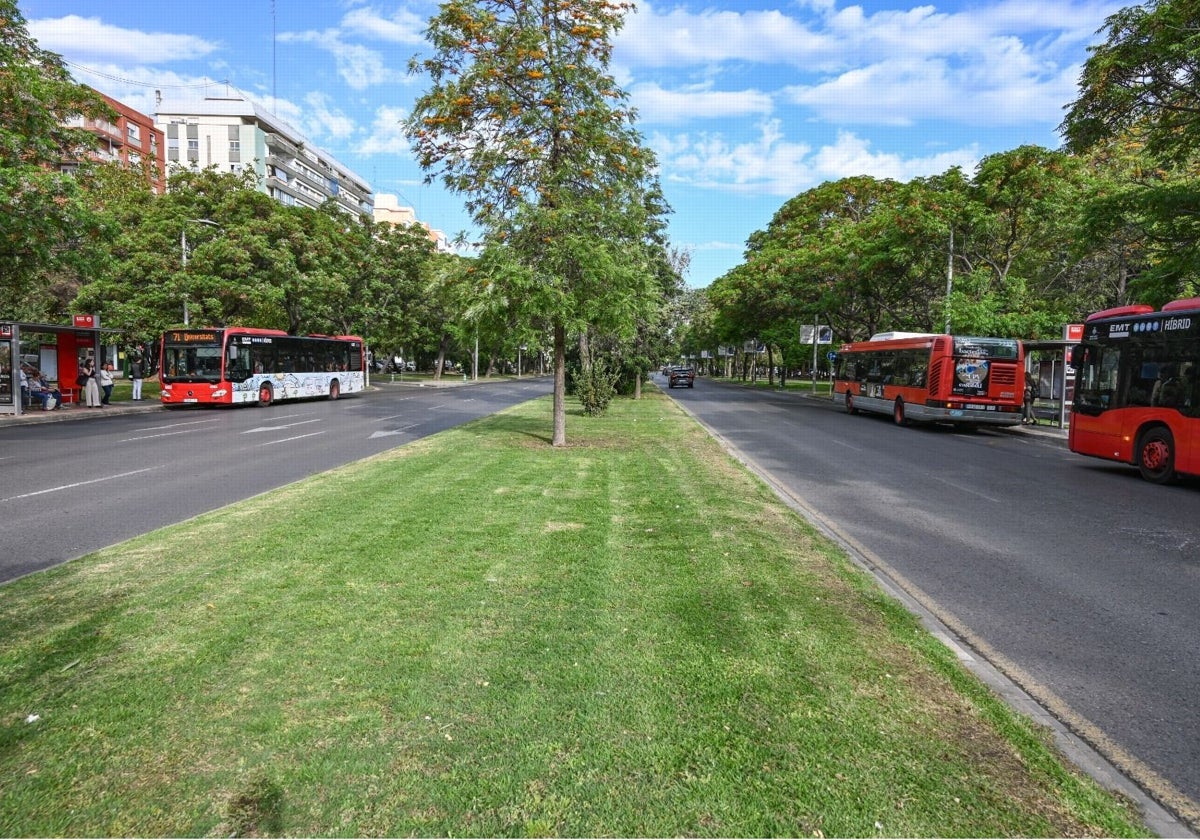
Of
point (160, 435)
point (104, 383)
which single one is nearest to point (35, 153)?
point (160, 435)

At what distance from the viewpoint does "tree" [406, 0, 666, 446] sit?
41.6 feet

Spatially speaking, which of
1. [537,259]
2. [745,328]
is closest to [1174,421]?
[537,259]

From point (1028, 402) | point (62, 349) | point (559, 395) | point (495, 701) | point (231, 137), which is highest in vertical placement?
point (231, 137)

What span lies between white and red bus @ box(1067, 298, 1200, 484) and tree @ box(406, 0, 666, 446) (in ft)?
28.9

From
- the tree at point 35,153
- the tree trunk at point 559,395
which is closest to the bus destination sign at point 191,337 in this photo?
the tree at point 35,153

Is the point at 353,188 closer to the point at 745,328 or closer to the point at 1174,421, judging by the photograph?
the point at 745,328

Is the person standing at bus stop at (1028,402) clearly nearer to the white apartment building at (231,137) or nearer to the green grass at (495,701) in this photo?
the green grass at (495,701)

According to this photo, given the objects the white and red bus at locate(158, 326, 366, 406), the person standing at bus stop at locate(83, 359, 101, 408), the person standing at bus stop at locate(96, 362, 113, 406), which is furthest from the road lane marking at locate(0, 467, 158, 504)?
the person standing at bus stop at locate(96, 362, 113, 406)

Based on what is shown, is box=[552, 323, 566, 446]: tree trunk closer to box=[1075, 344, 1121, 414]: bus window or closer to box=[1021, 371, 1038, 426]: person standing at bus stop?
box=[1075, 344, 1121, 414]: bus window

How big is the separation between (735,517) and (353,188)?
11425 cm

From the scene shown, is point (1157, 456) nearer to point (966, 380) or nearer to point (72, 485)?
point (966, 380)

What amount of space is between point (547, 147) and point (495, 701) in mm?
12199

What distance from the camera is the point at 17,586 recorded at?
5277mm

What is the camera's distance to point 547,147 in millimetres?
13672
